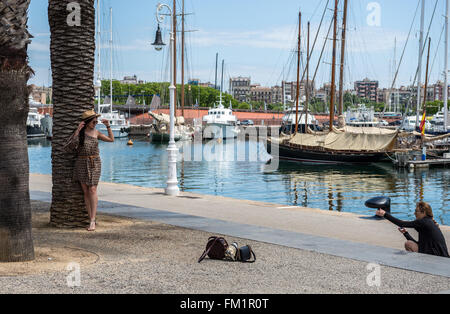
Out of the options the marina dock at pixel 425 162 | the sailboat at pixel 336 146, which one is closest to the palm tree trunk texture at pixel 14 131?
the marina dock at pixel 425 162

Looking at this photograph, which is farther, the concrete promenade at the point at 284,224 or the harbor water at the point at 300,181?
the harbor water at the point at 300,181

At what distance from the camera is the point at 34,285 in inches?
252

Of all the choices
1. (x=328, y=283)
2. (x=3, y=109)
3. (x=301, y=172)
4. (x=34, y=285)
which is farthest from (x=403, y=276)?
(x=301, y=172)

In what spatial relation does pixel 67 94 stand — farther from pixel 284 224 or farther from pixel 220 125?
pixel 220 125

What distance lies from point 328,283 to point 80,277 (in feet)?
9.67

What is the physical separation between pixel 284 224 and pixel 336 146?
34323 millimetres

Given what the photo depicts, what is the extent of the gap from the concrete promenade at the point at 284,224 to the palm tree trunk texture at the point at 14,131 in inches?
150

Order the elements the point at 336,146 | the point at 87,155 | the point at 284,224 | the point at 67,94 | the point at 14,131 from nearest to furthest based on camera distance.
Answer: the point at 14,131, the point at 87,155, the point at 67,94, the point at 284,224, the point at 336,146

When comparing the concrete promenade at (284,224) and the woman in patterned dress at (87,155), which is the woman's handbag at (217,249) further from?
the woman in patterned dress at (87,155)

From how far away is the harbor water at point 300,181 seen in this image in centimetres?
2488

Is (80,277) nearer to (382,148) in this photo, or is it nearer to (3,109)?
(3,109)

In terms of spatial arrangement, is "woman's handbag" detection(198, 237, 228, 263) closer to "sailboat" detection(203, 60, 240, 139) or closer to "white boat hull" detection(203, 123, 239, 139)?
"sailboat" detection(203, 60, 240, 139)

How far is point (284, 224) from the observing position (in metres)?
12.1

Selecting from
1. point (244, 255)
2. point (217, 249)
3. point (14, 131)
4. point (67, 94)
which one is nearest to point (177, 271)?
point (217, 249)
